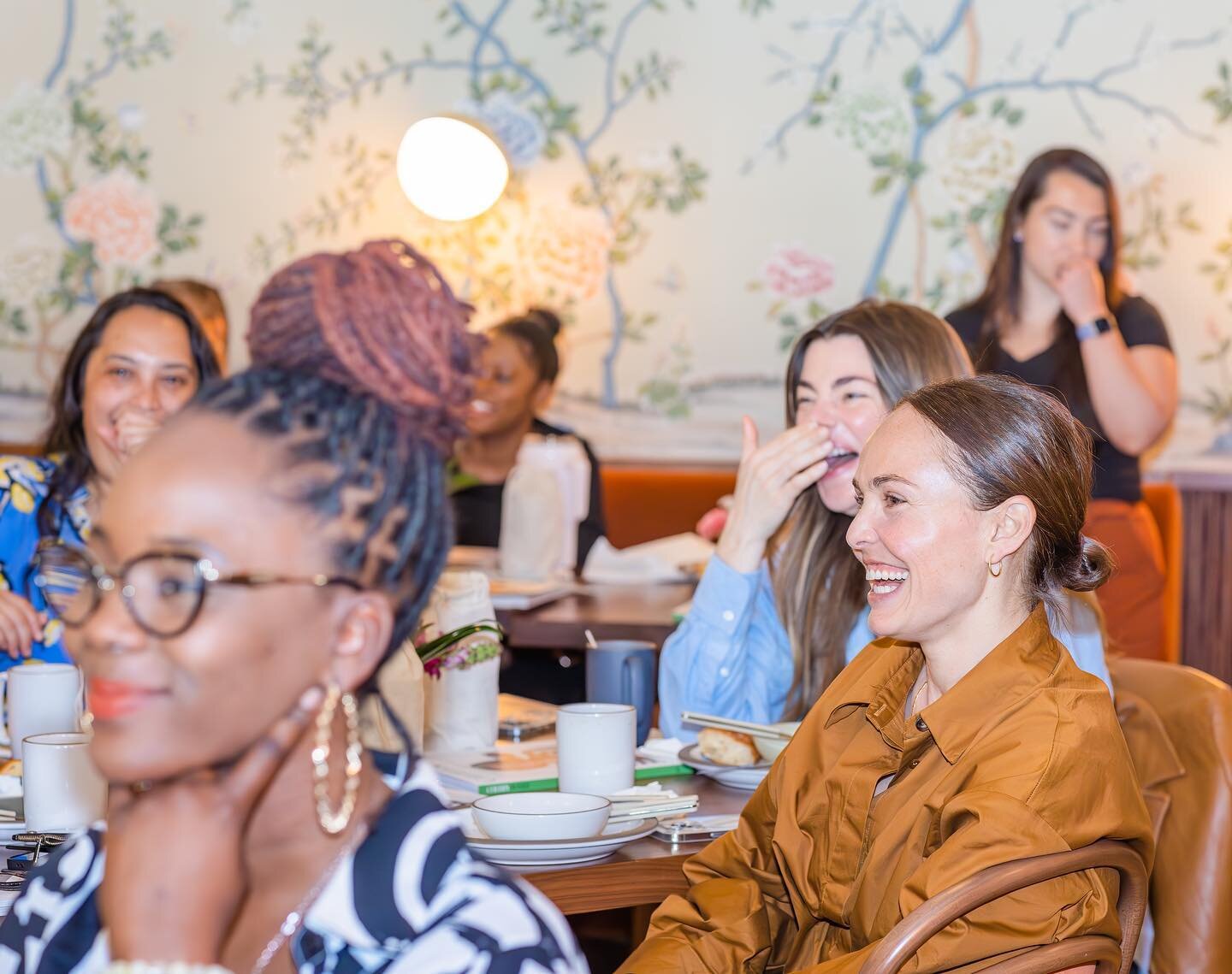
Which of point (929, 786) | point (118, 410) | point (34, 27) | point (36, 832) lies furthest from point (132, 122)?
point (929, 786)

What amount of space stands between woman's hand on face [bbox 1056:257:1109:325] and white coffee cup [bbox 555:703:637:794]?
6.43ft

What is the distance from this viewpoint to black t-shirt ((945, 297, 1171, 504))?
3.22 m

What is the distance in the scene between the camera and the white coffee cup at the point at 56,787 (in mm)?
1505

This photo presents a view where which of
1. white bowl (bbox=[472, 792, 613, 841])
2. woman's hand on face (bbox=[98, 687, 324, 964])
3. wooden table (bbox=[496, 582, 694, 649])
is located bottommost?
wooden table (bbox=[496, 582, 694, 649])

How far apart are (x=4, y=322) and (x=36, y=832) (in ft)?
12.6

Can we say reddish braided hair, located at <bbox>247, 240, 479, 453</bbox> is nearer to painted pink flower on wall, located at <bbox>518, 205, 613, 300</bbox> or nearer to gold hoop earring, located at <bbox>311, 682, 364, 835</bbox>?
gold hoop earring, located at <bbox>311, 682, 364, 835</bbox>

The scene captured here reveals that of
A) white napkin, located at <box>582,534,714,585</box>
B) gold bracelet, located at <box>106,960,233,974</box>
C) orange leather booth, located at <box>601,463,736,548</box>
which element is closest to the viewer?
gold bracelet, located at <box>106,960,233,974</box>

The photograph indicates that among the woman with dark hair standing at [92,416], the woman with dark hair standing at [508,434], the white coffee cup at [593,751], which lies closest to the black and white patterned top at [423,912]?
the white coffee cup at [593,751]

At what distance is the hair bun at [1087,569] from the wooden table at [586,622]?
1.31 metres

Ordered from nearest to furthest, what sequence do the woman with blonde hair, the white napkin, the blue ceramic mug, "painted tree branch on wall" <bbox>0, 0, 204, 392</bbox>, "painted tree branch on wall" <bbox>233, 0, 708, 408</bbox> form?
the blue ceramic mug < the woman with blonde hair < the white napkin < "painted tree branch on wall" <bbox>233, 0, 708, 408</bbox> < "painted tree branch on wall" <bbox>0, 0, 204, 392</bbox>

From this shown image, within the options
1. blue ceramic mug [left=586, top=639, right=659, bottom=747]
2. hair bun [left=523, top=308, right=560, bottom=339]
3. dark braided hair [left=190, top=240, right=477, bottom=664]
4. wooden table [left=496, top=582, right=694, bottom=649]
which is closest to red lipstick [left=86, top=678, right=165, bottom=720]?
dark braided hair [left=190, top=240, right=477, bottom=664]

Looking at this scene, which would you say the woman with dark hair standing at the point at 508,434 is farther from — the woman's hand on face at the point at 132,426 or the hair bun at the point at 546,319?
the woman's hand on face at the point at 132,426

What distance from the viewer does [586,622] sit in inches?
115

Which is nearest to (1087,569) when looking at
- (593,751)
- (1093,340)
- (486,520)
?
(593,751)
